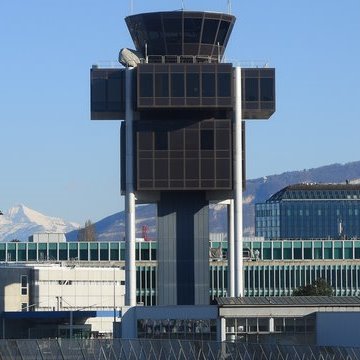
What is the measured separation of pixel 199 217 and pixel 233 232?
4802mm

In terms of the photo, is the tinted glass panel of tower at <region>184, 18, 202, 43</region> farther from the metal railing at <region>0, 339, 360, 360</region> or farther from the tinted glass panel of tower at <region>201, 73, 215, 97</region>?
the metal railing at <region>0, 339, 360, 360</region>

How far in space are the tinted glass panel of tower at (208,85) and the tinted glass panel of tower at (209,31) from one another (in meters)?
6.20

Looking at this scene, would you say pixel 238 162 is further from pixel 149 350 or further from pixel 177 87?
pixel 149 350

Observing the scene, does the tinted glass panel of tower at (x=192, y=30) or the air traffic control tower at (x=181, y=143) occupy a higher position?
the tinted glass panel of tower at (x=192, y=30)

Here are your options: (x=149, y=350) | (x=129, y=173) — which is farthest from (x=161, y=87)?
(x=149, y=350)

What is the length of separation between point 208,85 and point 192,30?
753cm

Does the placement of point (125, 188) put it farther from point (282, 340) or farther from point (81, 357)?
point (81, 357)

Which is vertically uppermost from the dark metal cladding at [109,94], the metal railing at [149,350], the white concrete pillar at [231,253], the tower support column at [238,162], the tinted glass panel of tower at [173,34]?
the tinted glass panel of tower at [173,34]

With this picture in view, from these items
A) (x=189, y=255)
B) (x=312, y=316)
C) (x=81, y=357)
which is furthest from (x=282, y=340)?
(x=81, y=357)

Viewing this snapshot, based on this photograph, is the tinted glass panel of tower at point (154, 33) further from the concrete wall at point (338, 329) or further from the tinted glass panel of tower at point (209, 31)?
the concrete wall at point (338, 329)

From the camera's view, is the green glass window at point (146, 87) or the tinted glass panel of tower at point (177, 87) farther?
the tinted glass panel of tower at point (177, 87)

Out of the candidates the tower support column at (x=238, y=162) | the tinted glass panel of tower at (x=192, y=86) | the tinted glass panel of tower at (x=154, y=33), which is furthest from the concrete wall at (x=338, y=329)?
the tinted glass panel of tower at (x=154, y=33)

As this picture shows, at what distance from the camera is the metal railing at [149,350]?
113250 mm

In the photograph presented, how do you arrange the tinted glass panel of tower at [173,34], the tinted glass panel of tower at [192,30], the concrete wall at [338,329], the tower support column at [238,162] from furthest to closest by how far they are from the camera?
the tinted glass panel of tower at [192,30] → the tinted glass panel of tower at [173,34] → the tower support column at [238,162] → the concrete wall at [338,329]
